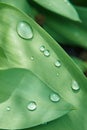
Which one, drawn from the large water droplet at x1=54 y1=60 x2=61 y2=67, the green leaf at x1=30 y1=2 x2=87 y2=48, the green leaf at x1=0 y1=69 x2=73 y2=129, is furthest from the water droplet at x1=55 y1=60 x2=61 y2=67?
the green leaf at x1=30 y1=2 x2=87 y2=48

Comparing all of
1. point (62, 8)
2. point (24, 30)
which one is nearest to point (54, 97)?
point (24, 30)

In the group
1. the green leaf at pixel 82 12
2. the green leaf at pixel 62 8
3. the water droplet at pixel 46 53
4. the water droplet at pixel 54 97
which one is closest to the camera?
the water droplet at pixel 54 97

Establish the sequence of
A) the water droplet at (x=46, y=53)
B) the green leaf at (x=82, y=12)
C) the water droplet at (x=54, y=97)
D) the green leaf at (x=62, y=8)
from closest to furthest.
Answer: the water droplet at (x=54, y=97)
the water droplet at (x=46, y=53)
the green leaf at (x=62, y=8)
the green leaf at (x=82, y=12)

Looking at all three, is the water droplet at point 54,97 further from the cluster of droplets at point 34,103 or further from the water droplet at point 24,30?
the water droplet at point 24,30

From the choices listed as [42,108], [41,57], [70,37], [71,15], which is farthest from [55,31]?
[42,108]

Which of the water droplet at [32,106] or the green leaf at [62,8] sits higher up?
the green leaf at [62,8]

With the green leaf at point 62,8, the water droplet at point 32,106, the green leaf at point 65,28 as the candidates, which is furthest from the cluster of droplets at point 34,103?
the green leaf at point 65,28

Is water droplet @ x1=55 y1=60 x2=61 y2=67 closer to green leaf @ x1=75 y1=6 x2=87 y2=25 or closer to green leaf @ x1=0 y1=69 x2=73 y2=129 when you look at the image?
green leaf @ x1=0 y1=69 x2=73 y2=129

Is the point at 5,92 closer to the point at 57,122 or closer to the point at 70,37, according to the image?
→ the point at 57,122
